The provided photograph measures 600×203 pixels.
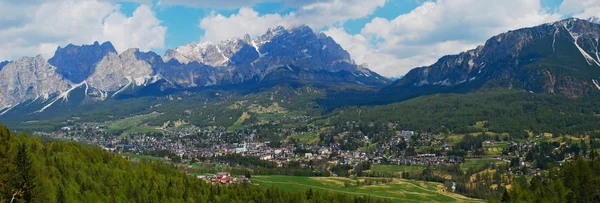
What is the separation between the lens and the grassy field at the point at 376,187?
5226 inches

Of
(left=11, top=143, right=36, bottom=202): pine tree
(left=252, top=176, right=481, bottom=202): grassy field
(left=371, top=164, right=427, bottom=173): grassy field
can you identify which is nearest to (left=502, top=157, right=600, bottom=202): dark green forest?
(left=252, top=176, right=481, bottom=202): grassy field

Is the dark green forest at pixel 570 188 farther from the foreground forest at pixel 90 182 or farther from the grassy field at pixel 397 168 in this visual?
the grassy field at pixel 397 168

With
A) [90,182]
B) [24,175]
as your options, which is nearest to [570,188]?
[90,182]

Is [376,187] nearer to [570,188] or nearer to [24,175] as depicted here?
[570,188]

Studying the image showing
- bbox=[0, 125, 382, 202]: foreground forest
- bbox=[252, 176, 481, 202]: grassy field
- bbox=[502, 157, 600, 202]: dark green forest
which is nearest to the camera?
bbox=[0, 125, 382, 202]: foreground forest

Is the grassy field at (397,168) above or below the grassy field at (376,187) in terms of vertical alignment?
above

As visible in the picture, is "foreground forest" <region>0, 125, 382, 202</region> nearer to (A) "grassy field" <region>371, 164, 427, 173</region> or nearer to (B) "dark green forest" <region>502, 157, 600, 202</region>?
(B) "dark green forest" <region>502, 157, 600, 202</region>

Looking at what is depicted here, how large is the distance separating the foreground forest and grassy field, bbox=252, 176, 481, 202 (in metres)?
28.8

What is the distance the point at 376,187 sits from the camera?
147 m

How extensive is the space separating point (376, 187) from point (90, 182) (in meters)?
87.3

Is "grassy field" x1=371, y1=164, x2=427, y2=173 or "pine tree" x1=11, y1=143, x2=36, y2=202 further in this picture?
"grassy field" x1=371, y1=164, x2=427, y2=173

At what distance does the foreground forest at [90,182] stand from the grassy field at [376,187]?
94.3 ft

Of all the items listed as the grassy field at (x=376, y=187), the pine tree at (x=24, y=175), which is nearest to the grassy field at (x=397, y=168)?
the grassy field at (x=376, y=187)

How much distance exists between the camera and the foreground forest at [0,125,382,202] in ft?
207
